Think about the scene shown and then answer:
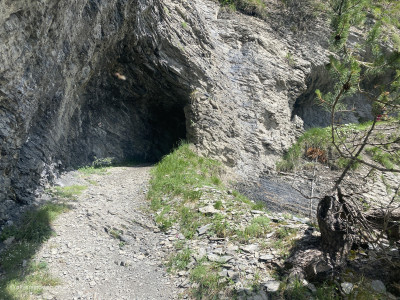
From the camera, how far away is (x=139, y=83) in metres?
9.97

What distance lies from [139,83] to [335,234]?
770cm

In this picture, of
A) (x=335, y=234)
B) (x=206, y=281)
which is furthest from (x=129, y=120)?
(x=335, y=234)

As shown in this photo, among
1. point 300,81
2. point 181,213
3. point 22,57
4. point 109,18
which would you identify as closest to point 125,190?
point 181,213

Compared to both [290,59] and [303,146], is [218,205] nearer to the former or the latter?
[303,146]

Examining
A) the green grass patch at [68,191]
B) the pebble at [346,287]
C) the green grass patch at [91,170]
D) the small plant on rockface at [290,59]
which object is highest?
the small plant on rockface at [290,59]

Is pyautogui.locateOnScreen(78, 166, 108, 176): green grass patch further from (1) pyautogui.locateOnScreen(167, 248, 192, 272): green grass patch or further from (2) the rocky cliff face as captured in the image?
(1) pyautogui.locateOnScreen(167, 248, 192, 272): green grass patch

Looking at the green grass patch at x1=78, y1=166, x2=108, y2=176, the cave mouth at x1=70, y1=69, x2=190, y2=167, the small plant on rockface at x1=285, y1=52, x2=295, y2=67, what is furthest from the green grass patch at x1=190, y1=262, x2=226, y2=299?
the small plant on rockface at x1=285, y1=52, x2=295, y2=67

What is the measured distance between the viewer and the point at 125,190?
23.1ft

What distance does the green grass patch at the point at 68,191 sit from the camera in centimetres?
596

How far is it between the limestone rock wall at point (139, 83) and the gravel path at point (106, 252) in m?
1.03

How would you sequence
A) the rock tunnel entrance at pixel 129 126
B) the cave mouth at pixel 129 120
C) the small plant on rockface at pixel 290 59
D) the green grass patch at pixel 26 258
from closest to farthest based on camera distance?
the green grass patch at pixel 26 258, the cave mouth at pixel 129 120, the rock tunnel entrance at pixel 129 126, the small plant on rockface at pixel 290 59

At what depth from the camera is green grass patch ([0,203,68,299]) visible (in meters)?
3.52

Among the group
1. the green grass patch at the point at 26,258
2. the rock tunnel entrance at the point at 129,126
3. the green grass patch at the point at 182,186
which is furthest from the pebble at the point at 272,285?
the rock tunnel entrance at the point at 129,126

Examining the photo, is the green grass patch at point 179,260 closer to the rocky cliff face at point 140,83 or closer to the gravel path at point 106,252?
the gravel path at point 106,252
